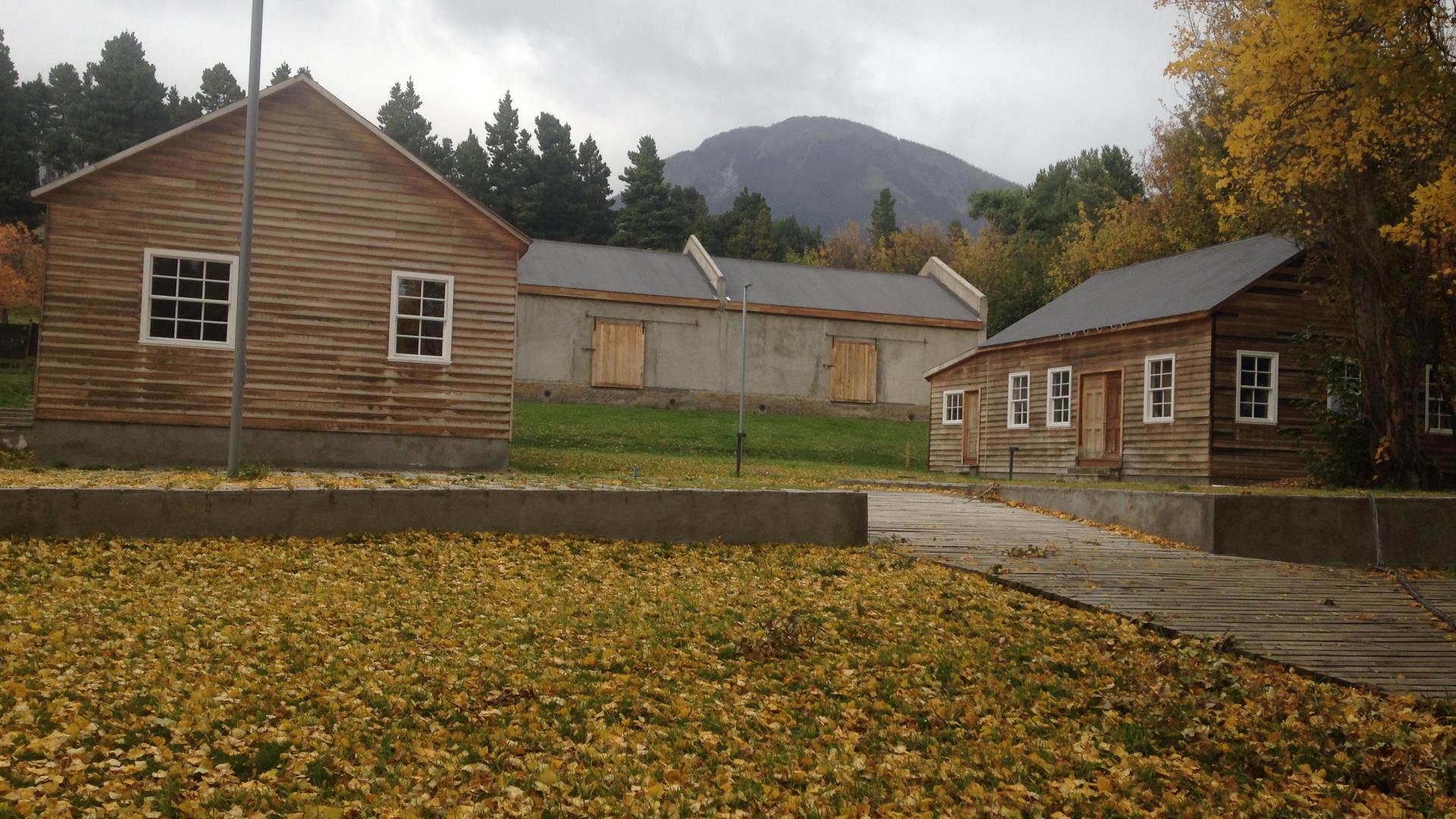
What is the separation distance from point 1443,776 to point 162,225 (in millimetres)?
18407

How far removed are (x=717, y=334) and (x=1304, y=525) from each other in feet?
87.2

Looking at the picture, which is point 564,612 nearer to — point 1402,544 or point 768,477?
point 1402,544

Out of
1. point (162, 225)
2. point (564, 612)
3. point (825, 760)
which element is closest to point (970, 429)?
point (162, 225)

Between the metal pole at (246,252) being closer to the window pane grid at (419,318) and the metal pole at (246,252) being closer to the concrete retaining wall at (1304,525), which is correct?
the window pane grid at (419,318)

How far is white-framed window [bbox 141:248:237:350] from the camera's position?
60.6ft

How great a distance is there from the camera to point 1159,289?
86.3ft

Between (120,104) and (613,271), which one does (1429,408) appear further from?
(120,104)

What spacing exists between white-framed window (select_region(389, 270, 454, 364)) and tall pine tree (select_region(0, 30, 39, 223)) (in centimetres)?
4075

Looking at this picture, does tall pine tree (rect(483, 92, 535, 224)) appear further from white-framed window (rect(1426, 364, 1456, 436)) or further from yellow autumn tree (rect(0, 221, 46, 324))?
white-framed window (rect(1426, 364, 1456, 436))

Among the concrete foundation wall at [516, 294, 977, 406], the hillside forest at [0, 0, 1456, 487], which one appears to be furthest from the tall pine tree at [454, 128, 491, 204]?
the concrete foundation wall at [516, 294, 977, 406]

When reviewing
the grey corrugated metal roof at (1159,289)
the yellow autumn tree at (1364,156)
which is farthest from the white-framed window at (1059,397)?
the yellow autumn tree at (1364,156)

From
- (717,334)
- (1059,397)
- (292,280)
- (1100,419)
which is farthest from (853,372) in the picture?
(292,280)

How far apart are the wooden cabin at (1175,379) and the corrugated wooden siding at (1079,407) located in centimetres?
4

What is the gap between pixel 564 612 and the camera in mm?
8734
